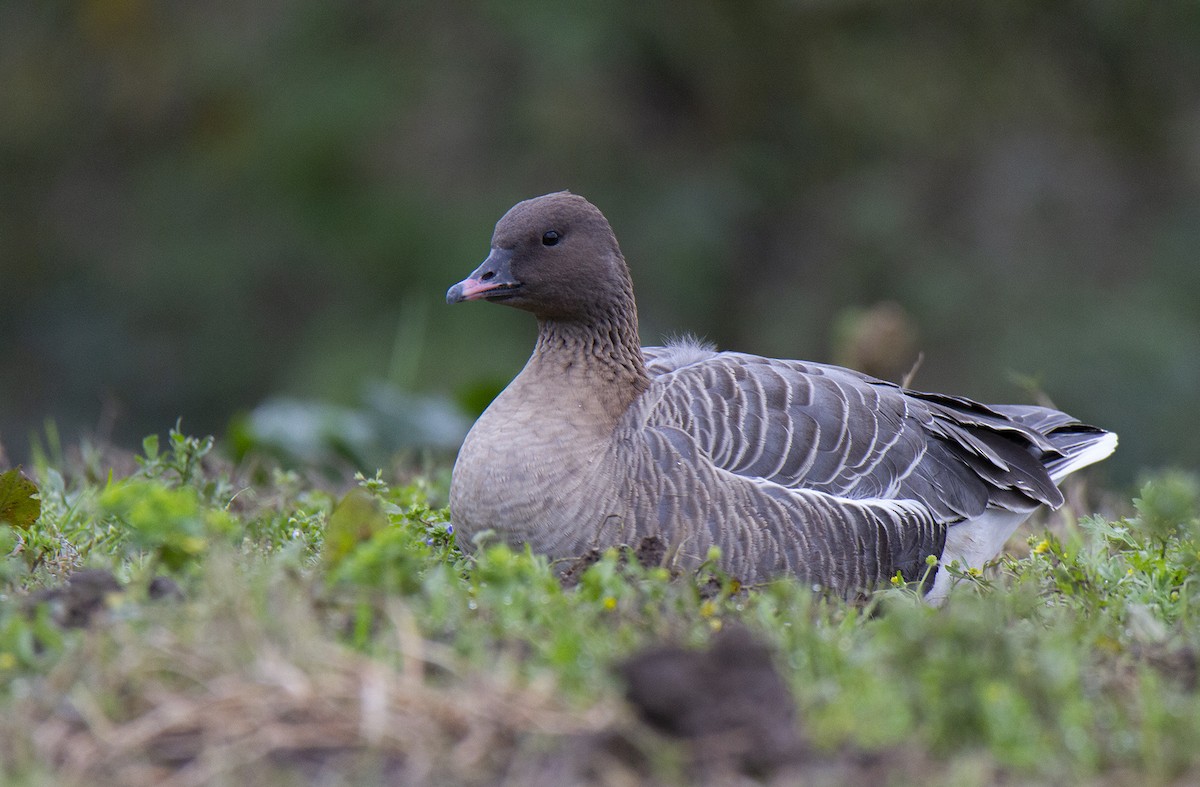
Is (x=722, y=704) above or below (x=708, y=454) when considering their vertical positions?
below

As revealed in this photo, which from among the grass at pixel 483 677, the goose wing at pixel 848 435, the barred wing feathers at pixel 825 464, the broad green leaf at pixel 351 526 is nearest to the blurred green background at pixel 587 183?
the goose wing at pixel 848 435

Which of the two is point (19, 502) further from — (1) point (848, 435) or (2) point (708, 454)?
(1) point (848, 435)

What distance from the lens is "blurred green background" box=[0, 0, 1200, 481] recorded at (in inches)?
559

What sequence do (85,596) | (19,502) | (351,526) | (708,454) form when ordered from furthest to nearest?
(708,454), (19,502), (351,526), (85,596)

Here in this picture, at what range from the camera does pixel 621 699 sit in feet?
10.1

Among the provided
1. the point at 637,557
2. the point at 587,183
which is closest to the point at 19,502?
the point at 637,557

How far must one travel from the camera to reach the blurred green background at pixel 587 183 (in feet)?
46.6

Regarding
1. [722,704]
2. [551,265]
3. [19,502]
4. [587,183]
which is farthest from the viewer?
[587,183]

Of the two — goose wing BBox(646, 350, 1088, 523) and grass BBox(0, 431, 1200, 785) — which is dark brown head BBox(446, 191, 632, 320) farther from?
grass BBox(0, 431, 1200, 785)

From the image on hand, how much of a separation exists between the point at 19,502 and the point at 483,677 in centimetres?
229

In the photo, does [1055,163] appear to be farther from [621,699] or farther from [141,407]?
[621,699]

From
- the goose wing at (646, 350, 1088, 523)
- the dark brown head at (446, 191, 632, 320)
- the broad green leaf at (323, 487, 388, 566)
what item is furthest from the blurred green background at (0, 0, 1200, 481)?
the broad green leaf at (323, 487, 388, 566)

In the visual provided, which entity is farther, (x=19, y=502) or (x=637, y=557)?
(x=19, y=502)

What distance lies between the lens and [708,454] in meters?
5.15
